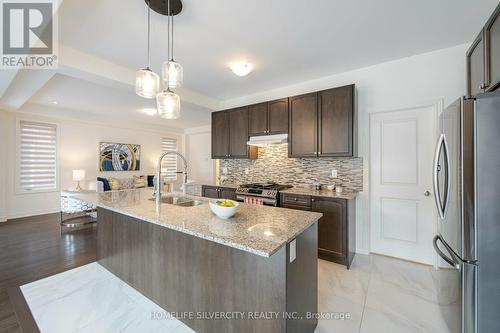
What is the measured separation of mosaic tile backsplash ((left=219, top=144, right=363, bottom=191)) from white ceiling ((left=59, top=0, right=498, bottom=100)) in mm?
1423

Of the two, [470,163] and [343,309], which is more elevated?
[470,163]

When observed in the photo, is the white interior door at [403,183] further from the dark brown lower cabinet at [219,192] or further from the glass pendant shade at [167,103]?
the glass pendant shade at [167,103]

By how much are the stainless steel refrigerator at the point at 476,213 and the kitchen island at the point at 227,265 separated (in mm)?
945

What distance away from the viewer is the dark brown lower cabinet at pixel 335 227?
8.66 feet

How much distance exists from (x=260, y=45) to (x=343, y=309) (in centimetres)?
289

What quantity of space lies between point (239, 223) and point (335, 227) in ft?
5.75

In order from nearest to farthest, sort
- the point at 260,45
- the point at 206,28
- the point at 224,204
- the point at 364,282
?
the point at 224,204 < the point at 206,28 < the point at 364,282 < the point at 260,45

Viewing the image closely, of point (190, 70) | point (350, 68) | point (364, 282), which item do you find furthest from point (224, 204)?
point (350, 68)

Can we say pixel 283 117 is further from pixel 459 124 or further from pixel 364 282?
pixel 364 282

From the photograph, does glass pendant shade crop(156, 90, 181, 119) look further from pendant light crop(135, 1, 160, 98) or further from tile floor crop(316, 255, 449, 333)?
tile floor crop(316, 255, 449, 333)

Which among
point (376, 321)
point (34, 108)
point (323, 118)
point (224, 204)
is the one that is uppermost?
point (34, 108)

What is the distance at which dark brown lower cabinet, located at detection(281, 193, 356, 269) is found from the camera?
2.64 meters

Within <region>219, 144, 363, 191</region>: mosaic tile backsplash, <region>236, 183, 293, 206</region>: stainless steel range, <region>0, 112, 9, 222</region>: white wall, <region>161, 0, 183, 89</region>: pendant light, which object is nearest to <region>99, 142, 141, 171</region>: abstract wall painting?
<region>0, 112, 9, 222</region>: white wall

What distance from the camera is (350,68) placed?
3084mm
